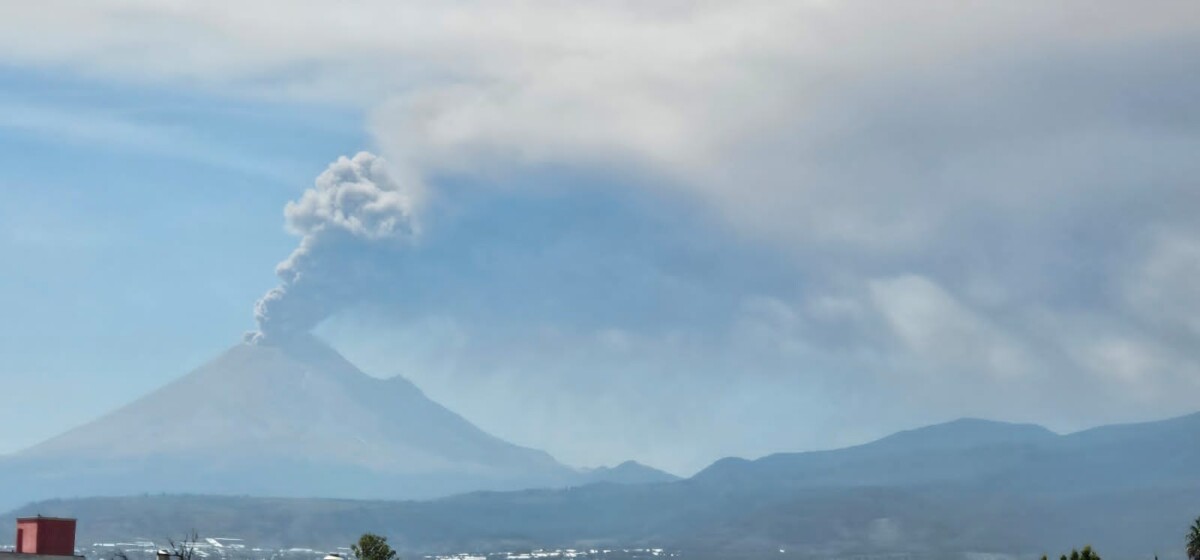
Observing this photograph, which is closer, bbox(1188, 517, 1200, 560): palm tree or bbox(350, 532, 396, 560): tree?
bbox(350, 532, 396, 560): tree

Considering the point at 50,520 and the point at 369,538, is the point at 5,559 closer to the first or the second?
the point at 50,520

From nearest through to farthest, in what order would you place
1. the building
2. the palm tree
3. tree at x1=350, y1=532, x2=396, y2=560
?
the building, tree at x1=350, y1=532, x2=396, y2=560, the palm tree

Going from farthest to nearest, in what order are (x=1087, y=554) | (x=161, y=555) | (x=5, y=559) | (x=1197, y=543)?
(x=1197, y=543)
(x=1087, y=554)
(x=161, y=555)
(x=5, y=559)

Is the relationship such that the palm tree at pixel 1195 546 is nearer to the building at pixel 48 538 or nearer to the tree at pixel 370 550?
the tree at pixel 370 550

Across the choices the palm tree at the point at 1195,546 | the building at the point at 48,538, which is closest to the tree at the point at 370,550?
the building at the point at 48,538

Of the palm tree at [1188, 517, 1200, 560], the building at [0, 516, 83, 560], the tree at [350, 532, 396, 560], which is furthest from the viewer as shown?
the palm tree at [1188, 517, 1200, 560]

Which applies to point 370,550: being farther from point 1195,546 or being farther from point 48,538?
point 1195,546

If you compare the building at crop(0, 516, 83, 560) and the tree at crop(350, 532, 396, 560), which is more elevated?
the tree at crop(350, 532, 396, 560)

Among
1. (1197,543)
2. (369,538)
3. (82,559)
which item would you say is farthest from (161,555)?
(1197,543)

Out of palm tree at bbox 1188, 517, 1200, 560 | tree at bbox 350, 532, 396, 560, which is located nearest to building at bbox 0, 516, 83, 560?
tree at bbox 350, 532, 396, 560

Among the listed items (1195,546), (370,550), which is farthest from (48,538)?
(1195,546)

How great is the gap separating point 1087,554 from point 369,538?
51847mm

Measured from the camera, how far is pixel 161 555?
73750 mm

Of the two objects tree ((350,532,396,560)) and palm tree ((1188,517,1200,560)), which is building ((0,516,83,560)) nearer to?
tree ((350,532,396,560))
